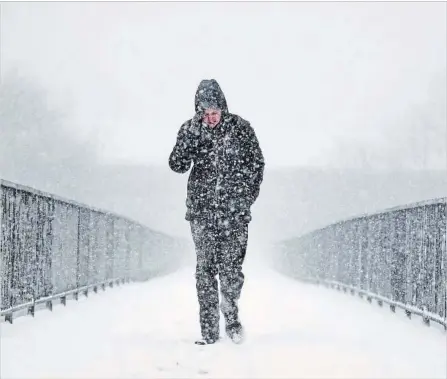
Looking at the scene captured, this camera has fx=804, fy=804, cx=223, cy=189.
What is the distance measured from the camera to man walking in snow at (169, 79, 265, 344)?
569 centimetres

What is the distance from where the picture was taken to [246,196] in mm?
5773

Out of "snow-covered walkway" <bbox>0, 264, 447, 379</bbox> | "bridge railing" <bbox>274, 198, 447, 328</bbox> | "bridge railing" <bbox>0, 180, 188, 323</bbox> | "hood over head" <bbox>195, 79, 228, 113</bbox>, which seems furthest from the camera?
"bridge railing" <bbox>274, 198, 447, 328</bbox>

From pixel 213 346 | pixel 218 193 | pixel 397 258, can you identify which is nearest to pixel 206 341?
pixel 213 346

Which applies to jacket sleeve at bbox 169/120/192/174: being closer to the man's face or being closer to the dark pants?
the man's face

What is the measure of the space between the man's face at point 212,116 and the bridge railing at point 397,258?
2.07 meters

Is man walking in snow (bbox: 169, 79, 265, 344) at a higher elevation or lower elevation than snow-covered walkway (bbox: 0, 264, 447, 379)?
higher

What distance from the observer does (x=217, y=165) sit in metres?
5.70

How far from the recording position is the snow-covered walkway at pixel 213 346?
4559 mm

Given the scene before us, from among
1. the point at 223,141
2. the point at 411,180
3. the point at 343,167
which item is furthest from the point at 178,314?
the point at 343,167

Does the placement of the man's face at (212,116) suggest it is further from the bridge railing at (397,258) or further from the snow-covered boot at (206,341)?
the bridge railing at (397,258)

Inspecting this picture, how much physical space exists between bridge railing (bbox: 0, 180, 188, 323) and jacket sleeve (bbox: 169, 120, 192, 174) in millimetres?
1299

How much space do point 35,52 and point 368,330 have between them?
103409 millimetres


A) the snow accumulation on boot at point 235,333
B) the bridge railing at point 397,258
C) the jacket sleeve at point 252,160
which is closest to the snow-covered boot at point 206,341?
the snow accumulation on boot at point 235,333

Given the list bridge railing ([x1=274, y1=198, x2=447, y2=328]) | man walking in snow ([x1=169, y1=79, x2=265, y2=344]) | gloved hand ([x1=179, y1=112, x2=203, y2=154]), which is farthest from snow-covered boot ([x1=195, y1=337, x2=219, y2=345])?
bridge railing ([x1=274, y1=198, x2=447, y2=328])
